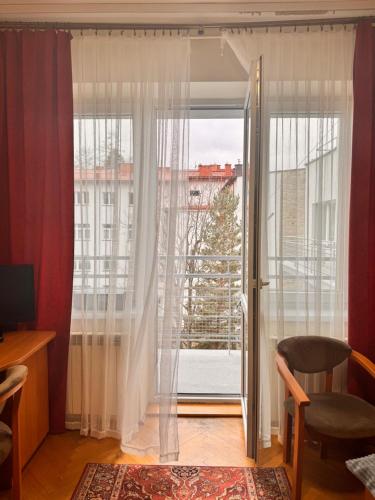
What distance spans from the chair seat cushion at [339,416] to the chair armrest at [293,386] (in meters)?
0.19

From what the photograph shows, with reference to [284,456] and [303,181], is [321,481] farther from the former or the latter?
[303,181]

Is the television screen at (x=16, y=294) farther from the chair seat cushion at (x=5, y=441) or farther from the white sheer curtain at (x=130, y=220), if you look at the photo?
the chair seat cushion at (x=5, y=441)

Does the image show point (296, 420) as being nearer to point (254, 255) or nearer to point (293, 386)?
point (293, 386)

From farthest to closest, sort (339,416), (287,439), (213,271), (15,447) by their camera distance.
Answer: (213,271), (287,439), (339,416), (15,447)

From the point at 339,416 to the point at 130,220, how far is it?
5.35 ft

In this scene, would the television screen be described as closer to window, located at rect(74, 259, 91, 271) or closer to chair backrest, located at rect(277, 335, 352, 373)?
window, located at rect(74, 259, 91, 271)

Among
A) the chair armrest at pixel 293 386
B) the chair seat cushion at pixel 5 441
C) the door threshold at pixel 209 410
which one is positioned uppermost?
the chair armrest at pixel 293 386

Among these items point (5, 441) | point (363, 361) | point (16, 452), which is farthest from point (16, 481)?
point (363, 361)

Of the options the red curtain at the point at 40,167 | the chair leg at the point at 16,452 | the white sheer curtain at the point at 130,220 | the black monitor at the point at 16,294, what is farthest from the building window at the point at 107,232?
the chair leg at the point at 16,452

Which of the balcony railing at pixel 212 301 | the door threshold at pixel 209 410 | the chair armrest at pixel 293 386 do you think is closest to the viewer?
the chair armrest at pixel 293 386

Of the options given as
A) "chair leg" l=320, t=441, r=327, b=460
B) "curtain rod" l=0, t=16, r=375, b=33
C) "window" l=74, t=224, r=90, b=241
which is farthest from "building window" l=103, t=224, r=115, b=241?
"chair leg" l=320, t=441, r=327, b=460

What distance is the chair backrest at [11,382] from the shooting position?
1.55 meters

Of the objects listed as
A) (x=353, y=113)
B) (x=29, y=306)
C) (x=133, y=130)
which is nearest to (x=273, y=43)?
(x=353, y=113)

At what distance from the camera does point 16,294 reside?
2.18 m
